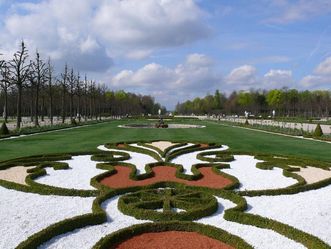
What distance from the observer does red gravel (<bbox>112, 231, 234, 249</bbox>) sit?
6574mm

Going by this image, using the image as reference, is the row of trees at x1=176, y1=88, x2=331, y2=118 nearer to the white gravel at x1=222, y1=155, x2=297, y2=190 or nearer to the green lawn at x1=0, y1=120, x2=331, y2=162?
the green lawn at x1=0, y1=120, x2=331, y2=162

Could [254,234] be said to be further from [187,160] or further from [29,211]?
[187,160]

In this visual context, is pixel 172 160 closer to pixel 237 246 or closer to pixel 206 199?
pixel 206 199

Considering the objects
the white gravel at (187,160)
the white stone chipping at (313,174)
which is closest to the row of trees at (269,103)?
the white gravel at (187,160)

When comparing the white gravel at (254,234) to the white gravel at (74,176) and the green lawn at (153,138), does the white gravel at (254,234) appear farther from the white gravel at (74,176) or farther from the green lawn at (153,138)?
the green lawn at (153,138)

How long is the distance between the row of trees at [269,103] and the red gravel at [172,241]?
3600 inches

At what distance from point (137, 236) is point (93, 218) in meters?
1.15

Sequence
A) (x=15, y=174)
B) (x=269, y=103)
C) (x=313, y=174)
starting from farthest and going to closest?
(x=269, y=103), (x=313, y=174), (x=15, y=174)

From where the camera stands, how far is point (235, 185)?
10852 millimetres

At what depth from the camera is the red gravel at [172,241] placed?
657 centimetres

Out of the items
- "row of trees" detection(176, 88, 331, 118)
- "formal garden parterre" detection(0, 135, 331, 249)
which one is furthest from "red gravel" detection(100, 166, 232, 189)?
"row of trees" detection(176, 88, 331, 118)

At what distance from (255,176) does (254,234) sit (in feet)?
18.7

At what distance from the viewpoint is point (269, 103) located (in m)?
115

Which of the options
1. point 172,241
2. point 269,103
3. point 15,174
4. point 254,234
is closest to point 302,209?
point 254,234
